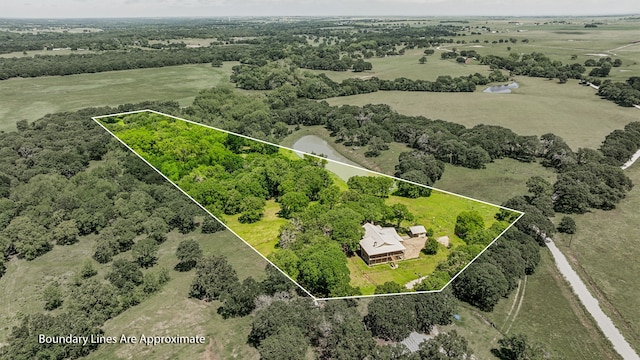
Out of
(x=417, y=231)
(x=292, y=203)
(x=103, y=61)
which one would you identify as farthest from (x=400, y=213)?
(x=103, y=61)

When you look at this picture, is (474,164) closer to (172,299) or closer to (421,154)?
(421,154)

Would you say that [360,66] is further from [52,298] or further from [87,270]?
[52,298]

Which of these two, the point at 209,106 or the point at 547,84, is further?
the point at 547,84

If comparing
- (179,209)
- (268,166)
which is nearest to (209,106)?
(179,209)

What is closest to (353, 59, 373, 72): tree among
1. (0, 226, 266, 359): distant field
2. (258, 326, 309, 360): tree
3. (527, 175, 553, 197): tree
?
(527, 175, 553, 197): tree

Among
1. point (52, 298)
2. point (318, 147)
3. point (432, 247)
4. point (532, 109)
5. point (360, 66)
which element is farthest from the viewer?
point (360, 66)

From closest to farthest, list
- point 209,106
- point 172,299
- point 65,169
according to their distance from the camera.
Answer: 1. point 172,299
2. point 65,169
3. point 209,106
